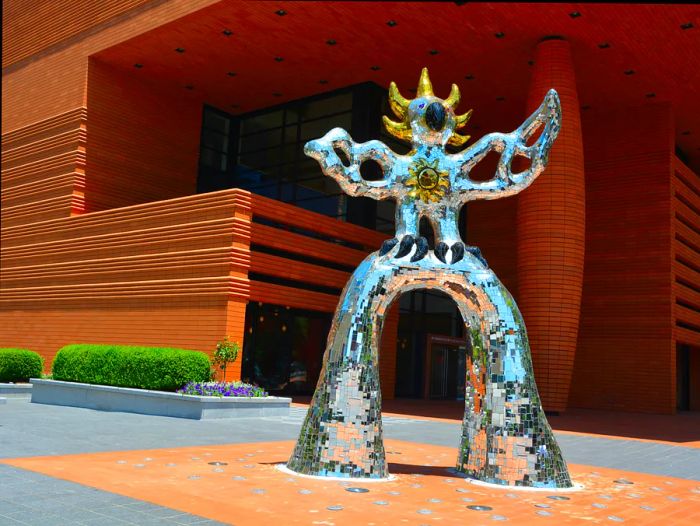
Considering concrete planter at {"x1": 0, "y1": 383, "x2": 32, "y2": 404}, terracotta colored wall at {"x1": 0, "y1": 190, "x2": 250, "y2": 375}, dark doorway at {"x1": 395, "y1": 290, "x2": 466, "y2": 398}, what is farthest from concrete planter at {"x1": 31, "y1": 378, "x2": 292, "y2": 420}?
dark doorway at {"x1": 395, "y1": 290, "x2": 466, "y2": 398}

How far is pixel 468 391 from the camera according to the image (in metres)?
7.95

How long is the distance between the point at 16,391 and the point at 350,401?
14.0 metres

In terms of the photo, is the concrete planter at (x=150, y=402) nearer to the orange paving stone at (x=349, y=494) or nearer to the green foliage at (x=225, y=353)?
the green foliage at (x=225, y=353)

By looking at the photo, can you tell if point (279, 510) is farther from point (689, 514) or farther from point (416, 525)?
point (689, 514)

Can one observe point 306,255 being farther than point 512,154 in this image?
Yes

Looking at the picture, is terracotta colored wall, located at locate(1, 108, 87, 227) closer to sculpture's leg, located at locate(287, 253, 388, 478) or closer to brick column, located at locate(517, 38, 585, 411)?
brick column, located at locate(517, 38, 585, 411)

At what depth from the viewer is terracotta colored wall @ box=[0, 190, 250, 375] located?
1969 centimetres

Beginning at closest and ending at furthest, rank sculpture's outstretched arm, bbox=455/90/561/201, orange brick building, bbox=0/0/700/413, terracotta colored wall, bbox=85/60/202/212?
sculpture's outstretched arm, bbox=455/90/561/201 → orange brick building, bbox=0/0/700/413 → terracotta colored wall, bbox=85/60/202/212

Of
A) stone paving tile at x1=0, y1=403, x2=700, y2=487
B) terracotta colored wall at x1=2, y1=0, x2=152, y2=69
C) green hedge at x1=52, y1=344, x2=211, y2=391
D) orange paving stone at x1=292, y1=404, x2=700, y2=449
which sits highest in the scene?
terracotta colored wall at x1=2, y1=0, x2=152, y2=69

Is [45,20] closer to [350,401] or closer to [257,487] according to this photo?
[350,401]

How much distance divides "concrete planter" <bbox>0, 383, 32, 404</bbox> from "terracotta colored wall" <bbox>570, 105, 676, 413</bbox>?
58.7 feet

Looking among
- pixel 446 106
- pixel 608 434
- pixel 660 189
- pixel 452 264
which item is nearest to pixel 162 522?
pixel 452 264

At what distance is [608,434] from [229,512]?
39.0 feet

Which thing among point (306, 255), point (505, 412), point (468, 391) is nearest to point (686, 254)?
point (306, 255)
